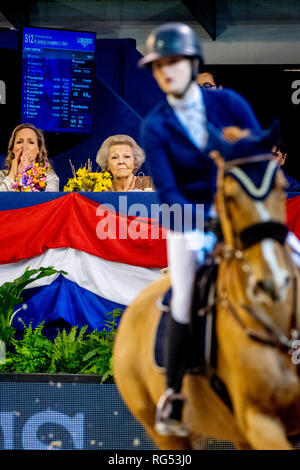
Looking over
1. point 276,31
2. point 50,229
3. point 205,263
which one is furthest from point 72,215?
point 276,31

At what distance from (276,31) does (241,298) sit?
804cm

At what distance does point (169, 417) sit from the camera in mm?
3486

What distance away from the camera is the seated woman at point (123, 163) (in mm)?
7535

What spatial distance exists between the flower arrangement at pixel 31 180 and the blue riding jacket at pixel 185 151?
151 inches

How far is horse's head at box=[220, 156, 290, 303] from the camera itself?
2.93 meters

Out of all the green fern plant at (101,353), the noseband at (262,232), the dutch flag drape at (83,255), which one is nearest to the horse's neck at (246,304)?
the noseband at (262,232)

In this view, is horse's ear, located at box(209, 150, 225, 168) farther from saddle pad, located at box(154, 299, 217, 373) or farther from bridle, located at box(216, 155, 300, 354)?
saddle pad, located at box(154, 299, 217, 373)

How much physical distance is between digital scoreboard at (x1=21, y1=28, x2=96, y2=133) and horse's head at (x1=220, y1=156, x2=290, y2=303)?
21.9 ft

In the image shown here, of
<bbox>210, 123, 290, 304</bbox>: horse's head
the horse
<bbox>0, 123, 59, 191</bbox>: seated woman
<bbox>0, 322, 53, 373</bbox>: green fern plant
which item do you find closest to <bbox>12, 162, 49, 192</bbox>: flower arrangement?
<bbox>0, 123, 59, 191</bbox>: seated woman

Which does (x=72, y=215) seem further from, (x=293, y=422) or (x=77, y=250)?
(x=293, y=422)

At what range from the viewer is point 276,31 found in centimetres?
1045

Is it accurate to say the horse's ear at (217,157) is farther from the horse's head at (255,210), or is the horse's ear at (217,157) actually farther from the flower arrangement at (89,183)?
the flower arrangement at (89,183)

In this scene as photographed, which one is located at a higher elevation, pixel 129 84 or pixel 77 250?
pixel 129 84

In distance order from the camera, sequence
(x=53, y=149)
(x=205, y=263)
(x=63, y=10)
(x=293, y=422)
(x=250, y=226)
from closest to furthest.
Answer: (x=250, y=226), (x=293, y=422), (x=205, y=263), (x=53, y=149), (x=63, y=10)
